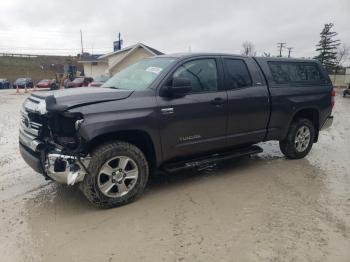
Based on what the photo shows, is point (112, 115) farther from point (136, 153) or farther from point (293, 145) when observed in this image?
point (293, 145)

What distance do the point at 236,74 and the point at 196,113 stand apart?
3.62 feet

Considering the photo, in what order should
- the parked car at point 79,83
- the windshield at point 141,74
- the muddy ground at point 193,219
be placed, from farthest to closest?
the parked car at point 79,83 < the windshield at point 141,74 < the muddy ground at point 193,219

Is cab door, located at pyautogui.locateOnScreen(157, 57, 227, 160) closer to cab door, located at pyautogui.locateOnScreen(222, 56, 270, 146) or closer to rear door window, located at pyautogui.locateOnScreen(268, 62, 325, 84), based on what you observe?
cab door, located at pyautogui.locateOnScreen(222, 56, 270, 146)

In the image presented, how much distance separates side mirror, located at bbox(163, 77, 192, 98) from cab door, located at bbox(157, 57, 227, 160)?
9cm

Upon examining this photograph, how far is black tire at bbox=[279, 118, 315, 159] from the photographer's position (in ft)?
19.9

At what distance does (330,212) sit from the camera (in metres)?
4.02

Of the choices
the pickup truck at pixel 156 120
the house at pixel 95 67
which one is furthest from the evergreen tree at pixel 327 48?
the pickup truck at pixel 156 120

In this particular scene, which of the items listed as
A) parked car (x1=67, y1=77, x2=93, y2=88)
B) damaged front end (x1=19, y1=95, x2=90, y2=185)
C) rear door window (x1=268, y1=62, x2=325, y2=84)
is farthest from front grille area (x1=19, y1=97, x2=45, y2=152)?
parked car (x1=67, y1=77, x2=93, y2=88)

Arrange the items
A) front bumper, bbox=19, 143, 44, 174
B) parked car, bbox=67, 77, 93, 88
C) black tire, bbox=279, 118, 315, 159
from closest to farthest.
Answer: front bumper, bbox=19, 143, 44, 174 → black tire, bbox=279, 118, 315, 159 → parked car, bbox=67, 77, 93, 88

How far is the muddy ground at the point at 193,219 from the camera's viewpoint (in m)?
3.13

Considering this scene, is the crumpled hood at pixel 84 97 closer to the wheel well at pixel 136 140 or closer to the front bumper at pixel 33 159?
the wheel well at pixel 136 140

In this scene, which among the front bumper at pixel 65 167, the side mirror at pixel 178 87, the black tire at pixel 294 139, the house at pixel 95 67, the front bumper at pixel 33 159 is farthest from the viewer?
the house at pixel 95 67

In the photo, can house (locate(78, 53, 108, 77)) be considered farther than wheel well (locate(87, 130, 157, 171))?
Yes

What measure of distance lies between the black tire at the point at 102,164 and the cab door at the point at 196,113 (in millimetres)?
415
